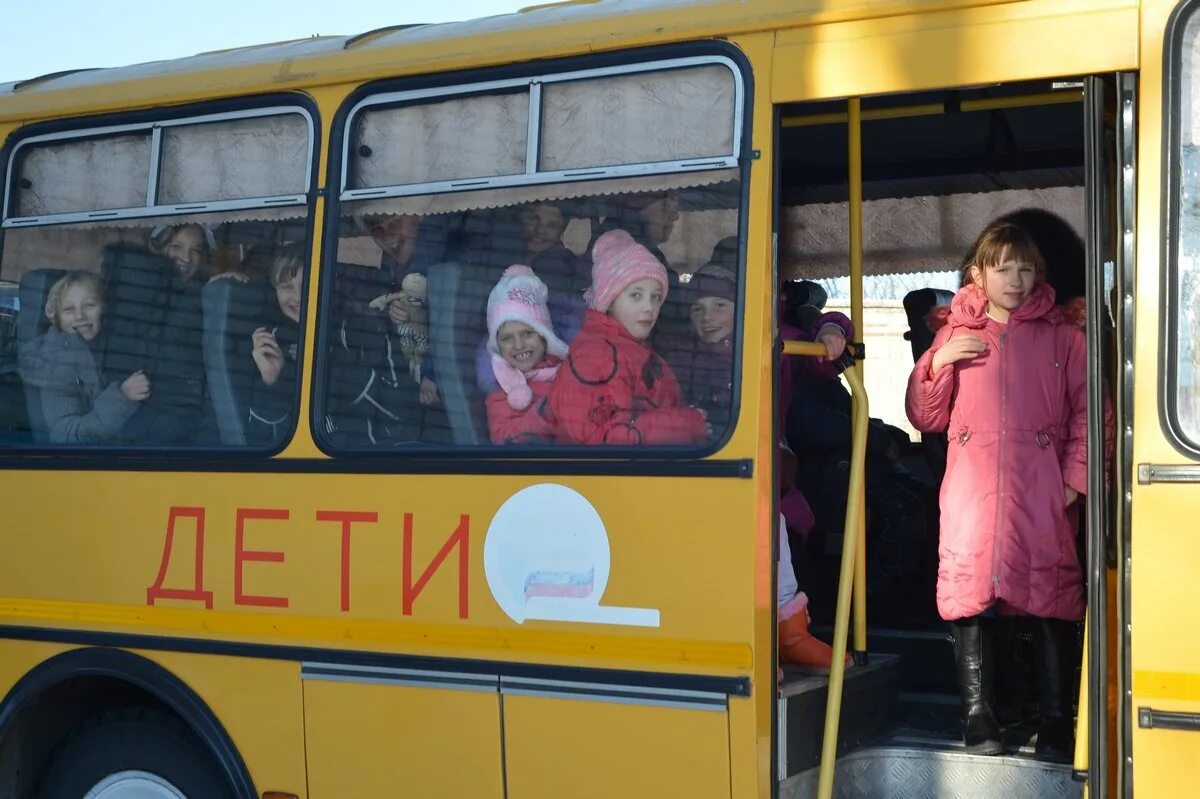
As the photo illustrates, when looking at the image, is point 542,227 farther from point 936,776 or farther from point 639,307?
point 936,776

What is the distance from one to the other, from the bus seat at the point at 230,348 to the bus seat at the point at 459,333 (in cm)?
66

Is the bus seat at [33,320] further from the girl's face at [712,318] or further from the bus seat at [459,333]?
the girl's face at [712,318]

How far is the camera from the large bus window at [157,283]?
4.64 metres

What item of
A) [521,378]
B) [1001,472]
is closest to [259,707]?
[521,378]

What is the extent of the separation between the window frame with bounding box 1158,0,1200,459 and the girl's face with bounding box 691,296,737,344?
1.06 meters

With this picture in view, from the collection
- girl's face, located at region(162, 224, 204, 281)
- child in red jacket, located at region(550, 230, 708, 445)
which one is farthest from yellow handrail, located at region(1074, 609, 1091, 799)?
girl's face, located at region(162, 224, 204, 281)

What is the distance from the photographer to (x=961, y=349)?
169 inches

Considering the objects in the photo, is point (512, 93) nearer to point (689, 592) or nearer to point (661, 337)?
point (661, 337)

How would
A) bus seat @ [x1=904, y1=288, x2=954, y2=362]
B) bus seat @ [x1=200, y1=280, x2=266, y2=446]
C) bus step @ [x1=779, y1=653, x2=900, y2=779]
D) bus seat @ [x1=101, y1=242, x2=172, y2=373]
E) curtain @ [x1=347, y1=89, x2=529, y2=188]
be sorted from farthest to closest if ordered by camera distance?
bus seat @ [x1=904, y1=288, x2=954, y2=362]
bus seat @ [x1=101, y1=242, x2=172, y2=373]
bus seat @ [x1=200, y1=280, x2=266, y2=446]
curtain @ [x1=347, y1=89, x2=529, y2=188]
bus step @ [x1=779, y1=653, x2=900, y2=779]

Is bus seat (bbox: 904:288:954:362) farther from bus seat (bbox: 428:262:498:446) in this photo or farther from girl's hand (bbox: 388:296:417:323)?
girl's hand (bbox: 388:296:417:323)

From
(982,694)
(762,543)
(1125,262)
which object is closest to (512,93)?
(762,543)

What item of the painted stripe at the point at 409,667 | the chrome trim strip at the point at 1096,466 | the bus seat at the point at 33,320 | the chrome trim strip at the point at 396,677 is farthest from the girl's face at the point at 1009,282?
the bus seat at the point at 33,320

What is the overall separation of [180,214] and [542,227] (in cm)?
134

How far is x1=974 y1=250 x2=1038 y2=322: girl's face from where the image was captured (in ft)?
14.3
